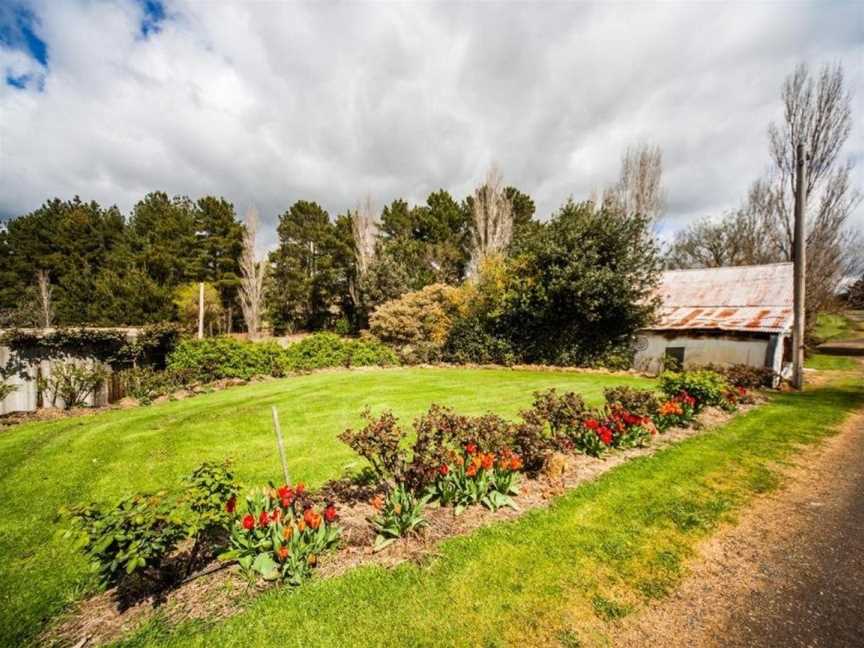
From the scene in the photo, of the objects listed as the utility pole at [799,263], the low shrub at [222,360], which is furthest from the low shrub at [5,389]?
the utility pole at [799,263]

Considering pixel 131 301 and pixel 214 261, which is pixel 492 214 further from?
pixel 131 301

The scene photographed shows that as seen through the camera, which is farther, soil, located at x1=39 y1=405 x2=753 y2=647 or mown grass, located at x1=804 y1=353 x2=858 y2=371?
mown grass, located at x1=804 y1=353 x2=858 y2=371

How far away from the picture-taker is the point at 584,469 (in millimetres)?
5094

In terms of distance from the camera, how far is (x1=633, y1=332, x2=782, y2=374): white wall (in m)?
13.2

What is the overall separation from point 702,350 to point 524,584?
1545cm

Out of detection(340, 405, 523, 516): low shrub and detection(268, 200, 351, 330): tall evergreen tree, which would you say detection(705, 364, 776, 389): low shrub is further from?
detection(268, 200, 351, 330): tall evergreen tree

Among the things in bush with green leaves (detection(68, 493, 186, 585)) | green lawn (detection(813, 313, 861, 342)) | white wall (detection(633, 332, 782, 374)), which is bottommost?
bush with green leaves (detection(68, 493, 186, 585))

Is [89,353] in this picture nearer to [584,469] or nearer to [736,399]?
[584,469]

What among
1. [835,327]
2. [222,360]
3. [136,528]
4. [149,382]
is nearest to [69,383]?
[149,382]

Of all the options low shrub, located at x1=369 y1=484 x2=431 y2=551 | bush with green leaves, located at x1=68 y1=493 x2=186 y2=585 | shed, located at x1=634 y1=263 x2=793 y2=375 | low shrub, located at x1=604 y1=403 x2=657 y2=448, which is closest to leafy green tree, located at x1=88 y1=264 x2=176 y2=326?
bush with green leaves, located at x1=68 y1=493 x2=186 y2=585

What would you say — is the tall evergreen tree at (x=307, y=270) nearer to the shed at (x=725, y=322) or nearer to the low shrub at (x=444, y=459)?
the shed at (x=725, y=322)

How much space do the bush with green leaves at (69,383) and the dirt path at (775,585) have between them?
14183mm

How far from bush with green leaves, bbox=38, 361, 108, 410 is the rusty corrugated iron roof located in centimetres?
2083

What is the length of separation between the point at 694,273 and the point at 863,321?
118ft
